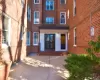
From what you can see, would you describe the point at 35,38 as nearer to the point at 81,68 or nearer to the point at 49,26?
the point at 49,26

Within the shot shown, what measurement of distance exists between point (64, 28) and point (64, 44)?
3961 millimetres

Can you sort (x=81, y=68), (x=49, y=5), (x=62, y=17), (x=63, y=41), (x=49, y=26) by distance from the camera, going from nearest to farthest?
(x=81, y=68), (x=49, y=26), (x=63, y=41), (x=62, y=17), (x=49, y=5)

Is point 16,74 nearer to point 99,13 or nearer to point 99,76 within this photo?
point 99,76

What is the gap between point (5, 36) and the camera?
10883mm

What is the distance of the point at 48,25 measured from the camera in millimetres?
26078

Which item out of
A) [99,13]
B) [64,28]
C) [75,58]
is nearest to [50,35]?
[64,28]

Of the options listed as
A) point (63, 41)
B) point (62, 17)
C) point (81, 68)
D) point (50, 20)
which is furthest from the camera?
point (50, 20)

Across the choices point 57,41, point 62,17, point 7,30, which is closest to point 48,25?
point 57,41

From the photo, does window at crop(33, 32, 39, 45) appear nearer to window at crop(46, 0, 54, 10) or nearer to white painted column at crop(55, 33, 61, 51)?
white painted column at crop(55, 33, 61, 51)

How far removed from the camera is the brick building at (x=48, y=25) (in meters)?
25.3

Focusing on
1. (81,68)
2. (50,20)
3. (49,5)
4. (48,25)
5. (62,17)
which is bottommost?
(81,68)

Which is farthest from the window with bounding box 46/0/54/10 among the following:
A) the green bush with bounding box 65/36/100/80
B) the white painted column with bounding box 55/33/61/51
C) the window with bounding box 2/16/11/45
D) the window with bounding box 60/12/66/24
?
the green bush with bounding box 65/36/100/80

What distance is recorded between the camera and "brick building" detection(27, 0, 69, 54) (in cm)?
2525

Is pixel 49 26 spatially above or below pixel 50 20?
below
